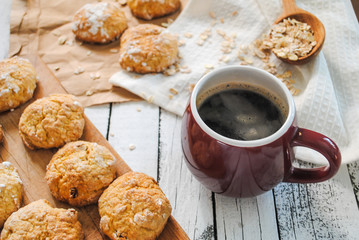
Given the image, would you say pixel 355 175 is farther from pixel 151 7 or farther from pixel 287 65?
pixel 151 7

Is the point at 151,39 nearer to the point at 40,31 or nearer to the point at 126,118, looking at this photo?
the point at 126,118

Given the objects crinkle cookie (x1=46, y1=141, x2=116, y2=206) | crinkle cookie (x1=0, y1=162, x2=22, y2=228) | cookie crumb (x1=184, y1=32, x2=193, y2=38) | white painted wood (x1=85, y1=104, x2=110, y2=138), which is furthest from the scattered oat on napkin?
crinkle cookie (x1=0, y1=162, x2=22, y2=228)

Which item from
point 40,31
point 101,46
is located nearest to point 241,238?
point 101,46

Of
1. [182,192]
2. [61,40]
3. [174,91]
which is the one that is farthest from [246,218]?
[61,40]

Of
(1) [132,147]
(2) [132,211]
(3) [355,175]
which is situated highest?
(2) [132,211]

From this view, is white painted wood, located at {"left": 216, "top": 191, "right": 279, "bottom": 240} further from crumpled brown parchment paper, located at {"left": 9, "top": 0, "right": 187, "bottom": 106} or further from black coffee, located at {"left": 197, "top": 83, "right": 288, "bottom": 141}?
crumpled brown parchment paper, located at {"left": 9, "top": 0, "right": 187, "bottom": 106}

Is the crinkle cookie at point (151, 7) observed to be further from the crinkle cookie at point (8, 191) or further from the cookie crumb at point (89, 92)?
the crinkle cookie at point (8, 191)

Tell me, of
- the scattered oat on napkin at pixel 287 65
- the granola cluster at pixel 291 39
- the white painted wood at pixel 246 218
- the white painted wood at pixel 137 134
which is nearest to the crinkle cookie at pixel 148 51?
the scattered oat on napkin at pixel 287 65

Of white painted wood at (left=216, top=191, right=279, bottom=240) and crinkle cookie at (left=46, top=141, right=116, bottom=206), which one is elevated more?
crinkle cookie at (left=46, top=141, right=116, bottom=206)
